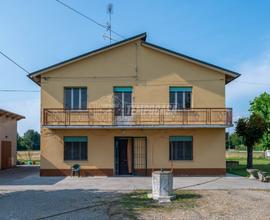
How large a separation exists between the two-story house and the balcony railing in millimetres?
57

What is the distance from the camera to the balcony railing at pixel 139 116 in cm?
2466

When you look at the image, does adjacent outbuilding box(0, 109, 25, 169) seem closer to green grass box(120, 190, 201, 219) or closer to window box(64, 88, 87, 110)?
window box(64, 88, 87, 110)

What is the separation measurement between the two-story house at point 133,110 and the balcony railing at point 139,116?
57 mm

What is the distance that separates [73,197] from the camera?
605 inches

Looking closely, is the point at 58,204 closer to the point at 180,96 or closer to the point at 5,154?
the point at 180,96

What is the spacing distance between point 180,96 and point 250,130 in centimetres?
727

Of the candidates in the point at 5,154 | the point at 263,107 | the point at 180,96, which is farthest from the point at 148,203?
the point at 263,107

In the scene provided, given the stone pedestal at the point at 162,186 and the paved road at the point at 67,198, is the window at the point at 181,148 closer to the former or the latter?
the paved road at the point at 67,198

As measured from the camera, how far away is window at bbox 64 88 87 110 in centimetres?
2503

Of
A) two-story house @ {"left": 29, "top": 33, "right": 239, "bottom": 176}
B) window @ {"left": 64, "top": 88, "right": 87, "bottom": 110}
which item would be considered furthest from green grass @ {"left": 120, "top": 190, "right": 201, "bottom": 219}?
A: window @ {"left": 64, "top": 88, "right": 87, "bottom": 110}

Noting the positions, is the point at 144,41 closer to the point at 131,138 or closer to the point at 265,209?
the point at 131,138

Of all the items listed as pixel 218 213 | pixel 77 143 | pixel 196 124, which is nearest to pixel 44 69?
pixel 77 143

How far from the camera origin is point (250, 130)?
29.7m

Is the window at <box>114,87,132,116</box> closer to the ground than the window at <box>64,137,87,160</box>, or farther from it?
farther from it
